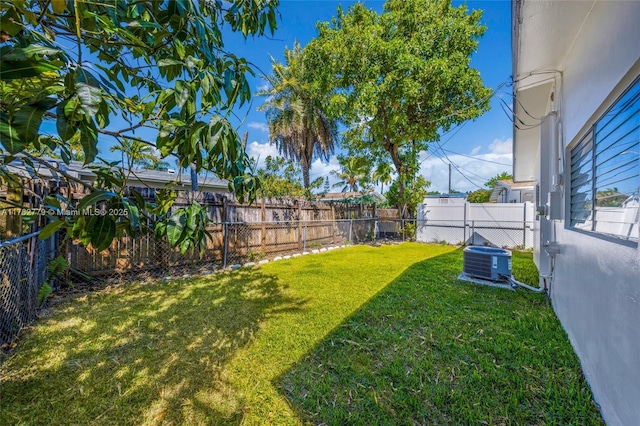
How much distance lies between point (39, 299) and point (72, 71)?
4.15 metres

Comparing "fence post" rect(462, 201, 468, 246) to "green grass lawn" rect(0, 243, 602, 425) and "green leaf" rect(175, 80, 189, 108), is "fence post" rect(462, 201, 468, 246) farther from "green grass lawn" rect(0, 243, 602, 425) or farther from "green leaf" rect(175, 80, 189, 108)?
"green leaf" rect(175, 80, 189, 108)

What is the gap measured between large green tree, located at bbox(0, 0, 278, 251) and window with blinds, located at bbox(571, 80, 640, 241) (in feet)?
7.42

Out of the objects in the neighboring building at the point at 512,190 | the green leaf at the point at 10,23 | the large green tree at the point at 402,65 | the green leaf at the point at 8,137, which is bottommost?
the green leaf at the point at 8,137

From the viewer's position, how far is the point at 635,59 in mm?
1364

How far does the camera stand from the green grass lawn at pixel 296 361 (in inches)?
68.7

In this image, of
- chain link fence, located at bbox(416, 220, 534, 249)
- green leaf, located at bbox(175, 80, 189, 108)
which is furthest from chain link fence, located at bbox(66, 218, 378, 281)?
chain link fence, located at bbox(416, 220, 534, 249)

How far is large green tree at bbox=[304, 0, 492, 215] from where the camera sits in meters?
7.68

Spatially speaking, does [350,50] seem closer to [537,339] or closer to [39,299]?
[537,339]

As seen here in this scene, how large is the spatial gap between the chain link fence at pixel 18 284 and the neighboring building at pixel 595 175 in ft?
14.8

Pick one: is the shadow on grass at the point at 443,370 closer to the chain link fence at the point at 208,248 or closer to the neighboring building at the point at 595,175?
the neighboring building at the point at 595,175

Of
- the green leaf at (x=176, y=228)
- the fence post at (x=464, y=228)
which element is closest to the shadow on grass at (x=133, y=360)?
the green leaf at (x=176, y=228)

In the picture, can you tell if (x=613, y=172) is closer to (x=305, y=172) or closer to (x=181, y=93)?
(x=181, y=93)

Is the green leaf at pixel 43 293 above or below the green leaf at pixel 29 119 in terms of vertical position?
below

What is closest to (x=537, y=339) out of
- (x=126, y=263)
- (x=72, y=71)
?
(x=72, y=71)
